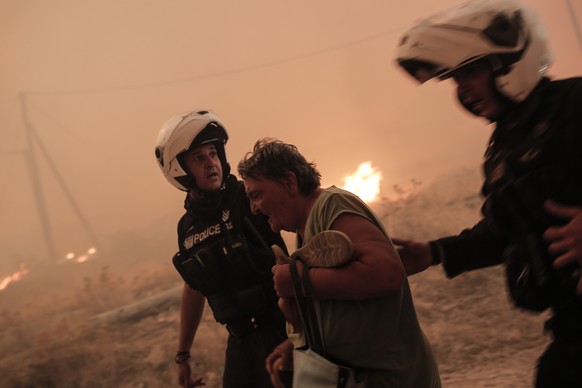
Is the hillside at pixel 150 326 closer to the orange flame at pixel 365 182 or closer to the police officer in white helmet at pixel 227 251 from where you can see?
the orange flame at pixel 365 182

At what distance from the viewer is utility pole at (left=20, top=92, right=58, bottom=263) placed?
19.3 feet

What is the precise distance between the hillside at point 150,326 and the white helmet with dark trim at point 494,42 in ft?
8.58

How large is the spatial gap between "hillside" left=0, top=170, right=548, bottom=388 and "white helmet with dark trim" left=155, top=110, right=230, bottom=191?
8.53ft

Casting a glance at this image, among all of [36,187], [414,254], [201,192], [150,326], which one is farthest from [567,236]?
[36,187]

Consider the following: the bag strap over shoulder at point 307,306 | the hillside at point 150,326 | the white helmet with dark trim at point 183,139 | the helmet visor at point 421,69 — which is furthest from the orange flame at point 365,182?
the bag strap over shoulder at point 307,306

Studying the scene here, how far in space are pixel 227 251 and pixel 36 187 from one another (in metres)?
5.56

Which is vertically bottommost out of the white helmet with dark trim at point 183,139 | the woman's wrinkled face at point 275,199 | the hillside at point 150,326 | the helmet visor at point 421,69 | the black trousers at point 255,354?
the hillside at point 150,326

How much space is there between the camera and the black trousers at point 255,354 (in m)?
1.83

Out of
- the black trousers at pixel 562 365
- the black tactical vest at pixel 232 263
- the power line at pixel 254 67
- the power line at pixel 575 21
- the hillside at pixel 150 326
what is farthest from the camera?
the power line at pixel 575 21

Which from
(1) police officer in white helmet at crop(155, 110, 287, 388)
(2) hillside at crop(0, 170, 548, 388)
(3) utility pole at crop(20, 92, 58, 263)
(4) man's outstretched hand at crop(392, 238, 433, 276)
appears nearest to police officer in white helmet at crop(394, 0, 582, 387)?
(4) man's outstretched hand at crop(392, 238, 433, 276)

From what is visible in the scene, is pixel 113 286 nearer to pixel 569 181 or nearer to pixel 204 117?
pixel 204 117

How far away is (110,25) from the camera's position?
7.50 meters

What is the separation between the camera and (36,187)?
242 inches

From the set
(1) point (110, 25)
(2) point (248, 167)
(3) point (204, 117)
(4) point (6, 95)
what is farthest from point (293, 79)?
(2) point (248, 167)
